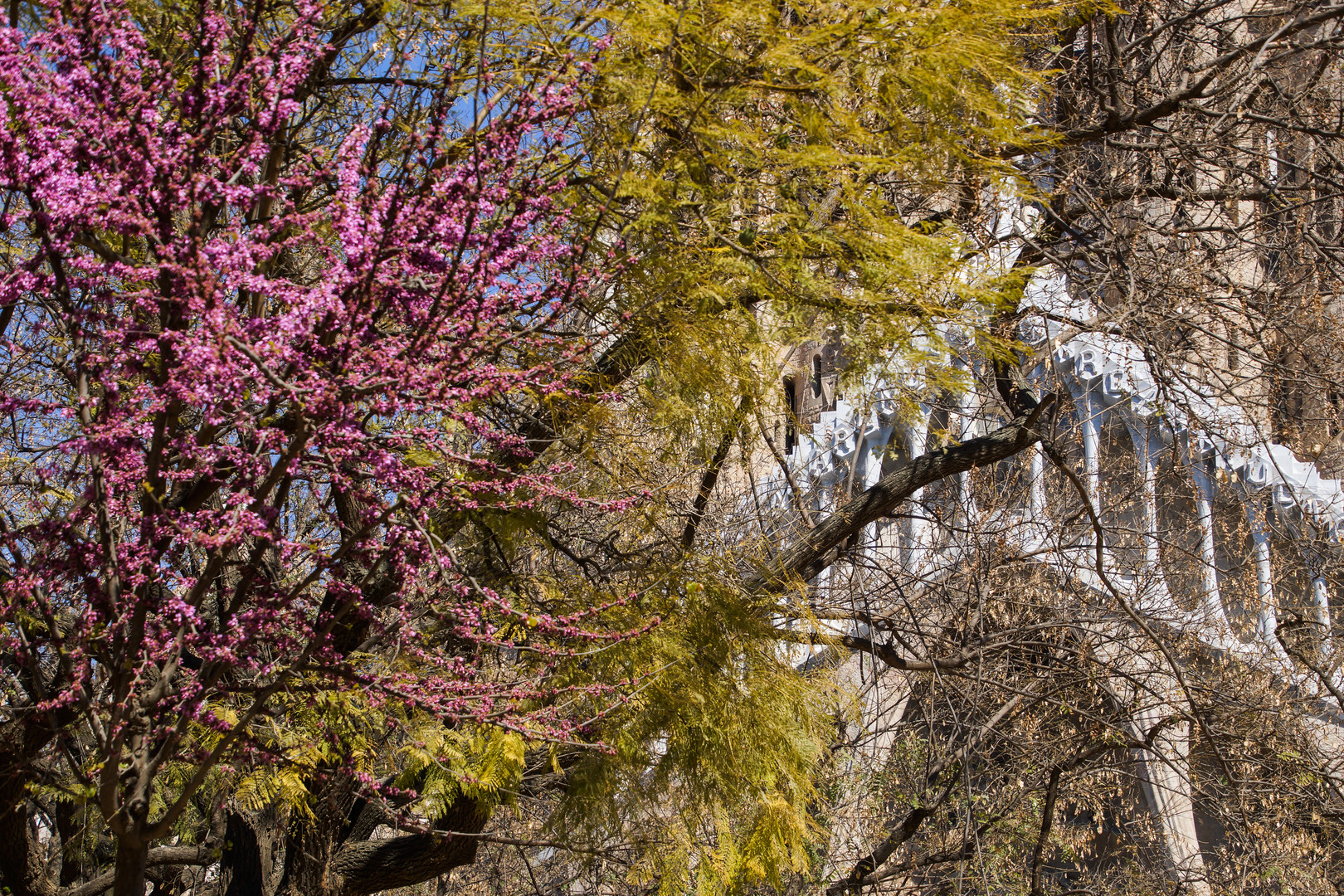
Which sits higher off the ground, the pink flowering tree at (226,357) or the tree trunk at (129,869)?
the pink flowering tree at (226,357)

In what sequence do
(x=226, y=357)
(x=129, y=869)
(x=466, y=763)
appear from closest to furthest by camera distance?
(x=226, y=357) < (x=129, y=869) < (x=466, y=763)

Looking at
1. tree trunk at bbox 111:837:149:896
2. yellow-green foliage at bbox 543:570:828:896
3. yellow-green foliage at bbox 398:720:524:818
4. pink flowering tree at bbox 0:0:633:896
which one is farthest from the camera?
yellow-green foliage at bbox 543:570:828:896

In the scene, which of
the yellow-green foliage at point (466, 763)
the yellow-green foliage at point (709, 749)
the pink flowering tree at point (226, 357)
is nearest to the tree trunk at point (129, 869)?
the pink flowering tree at point (226, 357)

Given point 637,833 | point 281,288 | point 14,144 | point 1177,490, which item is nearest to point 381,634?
point 281,288

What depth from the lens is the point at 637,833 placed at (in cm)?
654

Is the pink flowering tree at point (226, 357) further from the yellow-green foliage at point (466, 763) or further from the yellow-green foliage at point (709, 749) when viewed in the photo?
the yellow-green foliage at point (709, 749)

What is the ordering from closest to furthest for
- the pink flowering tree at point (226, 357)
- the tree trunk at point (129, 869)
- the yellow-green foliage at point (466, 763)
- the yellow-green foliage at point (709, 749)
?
the pink flowering tree at point (226, 357), the tree trunk at point (129, 869), the yellow-green foliage at point (466, 763), the yellow-green foliage at point (709, 749)

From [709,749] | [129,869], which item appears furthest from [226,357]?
[709,749]

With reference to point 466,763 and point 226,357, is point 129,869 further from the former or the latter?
point 226,357

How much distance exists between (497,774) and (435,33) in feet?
12.0

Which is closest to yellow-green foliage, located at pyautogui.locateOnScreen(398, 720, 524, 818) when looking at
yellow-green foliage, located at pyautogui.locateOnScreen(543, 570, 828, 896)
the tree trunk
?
yellow-green foliage, located at pyautogui.locateOnScreen(543, 570, 828, 896)

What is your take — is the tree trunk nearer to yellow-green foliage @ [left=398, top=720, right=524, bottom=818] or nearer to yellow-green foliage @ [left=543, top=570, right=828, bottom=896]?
yellow-green foliage @ [left=398, top=720, right=524, bottom=818]

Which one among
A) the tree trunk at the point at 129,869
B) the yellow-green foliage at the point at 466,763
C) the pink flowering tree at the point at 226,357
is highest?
the pink flowering tree at the point at 226,357

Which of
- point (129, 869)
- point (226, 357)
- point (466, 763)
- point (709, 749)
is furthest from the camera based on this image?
point (709, 749)
